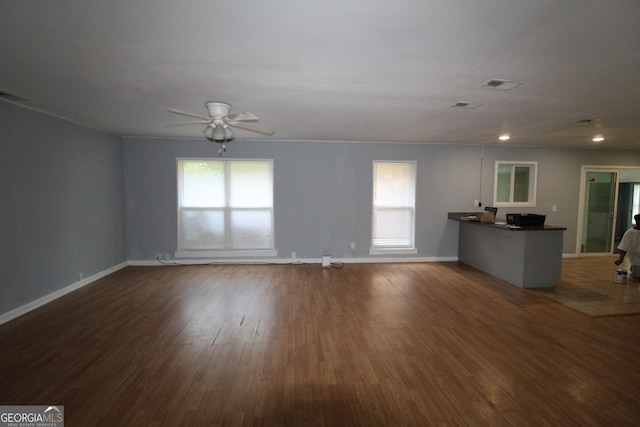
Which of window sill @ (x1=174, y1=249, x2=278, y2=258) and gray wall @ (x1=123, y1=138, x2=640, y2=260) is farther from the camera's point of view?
window sill @ (x1=174, y1=249, x2=278, y2=258)

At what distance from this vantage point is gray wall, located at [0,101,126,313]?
335 cm

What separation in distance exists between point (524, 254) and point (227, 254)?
5343 millimetres

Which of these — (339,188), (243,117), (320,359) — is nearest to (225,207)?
(339,188)

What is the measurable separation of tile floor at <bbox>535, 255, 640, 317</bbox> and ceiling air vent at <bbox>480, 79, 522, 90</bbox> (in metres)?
3.00

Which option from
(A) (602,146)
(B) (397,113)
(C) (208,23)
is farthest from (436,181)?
(C) (208,23)

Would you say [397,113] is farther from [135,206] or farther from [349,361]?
[135,206]

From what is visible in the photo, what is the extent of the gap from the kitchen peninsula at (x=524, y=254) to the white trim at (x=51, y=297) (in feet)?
22.4

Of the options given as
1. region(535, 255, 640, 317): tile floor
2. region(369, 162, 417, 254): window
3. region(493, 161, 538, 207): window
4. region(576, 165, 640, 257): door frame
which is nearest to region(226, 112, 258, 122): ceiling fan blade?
region(369, 162, 417, 254): window

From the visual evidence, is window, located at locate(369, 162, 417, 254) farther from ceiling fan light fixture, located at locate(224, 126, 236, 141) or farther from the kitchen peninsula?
ceiling fan light fixture, located at locate(224, 126, 236, 141)

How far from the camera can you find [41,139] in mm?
3791

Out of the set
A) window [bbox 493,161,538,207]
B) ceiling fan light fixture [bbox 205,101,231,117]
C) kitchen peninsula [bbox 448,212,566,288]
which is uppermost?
ceiling fan light fixture [bbox 205,101,231,117]

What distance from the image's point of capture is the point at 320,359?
2.62 m

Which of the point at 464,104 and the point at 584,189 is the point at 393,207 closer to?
the point at 464,104

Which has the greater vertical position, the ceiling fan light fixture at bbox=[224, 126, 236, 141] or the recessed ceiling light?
the recessed ceiling light
